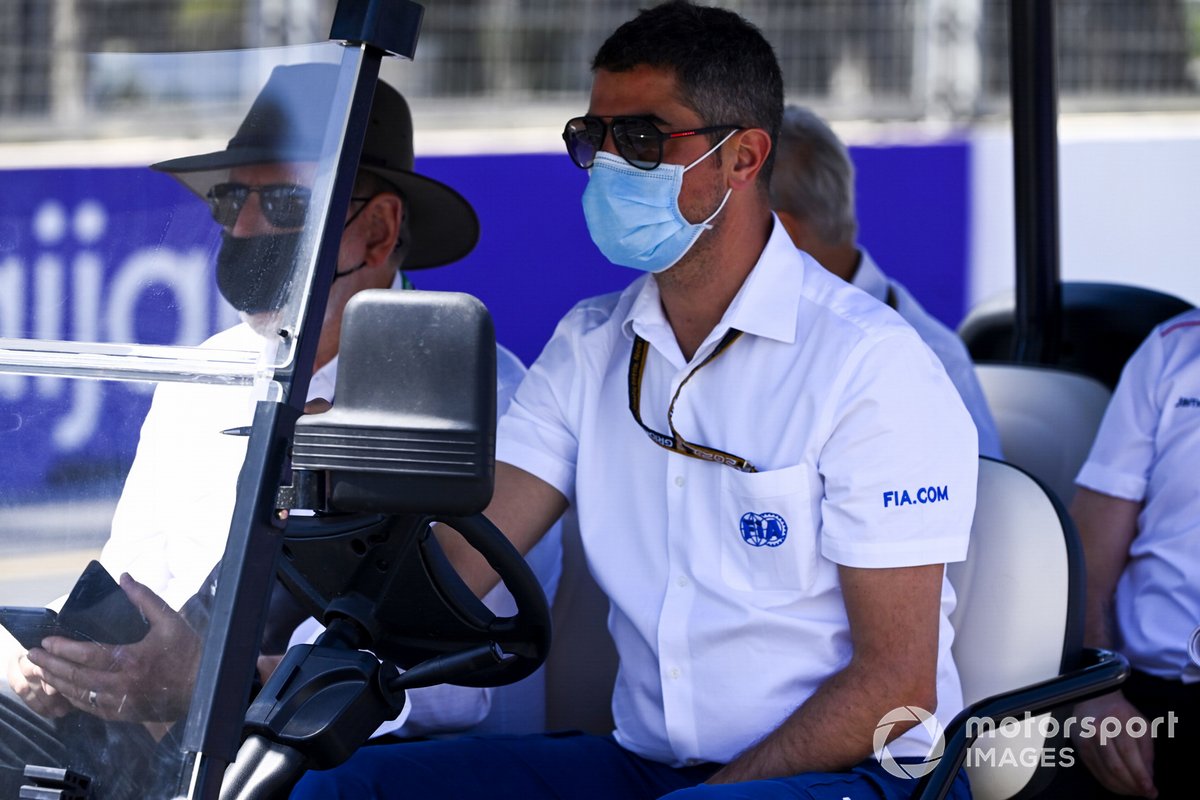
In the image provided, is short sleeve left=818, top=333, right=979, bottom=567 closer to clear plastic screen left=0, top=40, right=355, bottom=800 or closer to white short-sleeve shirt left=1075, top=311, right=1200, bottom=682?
white short-sleeve shirt left=1075, top=311, right=1200, bottom=682

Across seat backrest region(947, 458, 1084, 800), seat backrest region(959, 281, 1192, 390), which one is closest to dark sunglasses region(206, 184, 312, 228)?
seat backrest region(947, 458, 1084, 800)

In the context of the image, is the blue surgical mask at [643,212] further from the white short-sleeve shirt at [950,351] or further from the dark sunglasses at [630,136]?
the white short-sleeve shirt at [950,351]

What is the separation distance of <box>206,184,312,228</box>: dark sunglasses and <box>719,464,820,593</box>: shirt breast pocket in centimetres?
86

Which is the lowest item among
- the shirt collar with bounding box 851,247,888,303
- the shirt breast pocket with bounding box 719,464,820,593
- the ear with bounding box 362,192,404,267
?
the shirt breast pocket with bounding box 719,464,820,593

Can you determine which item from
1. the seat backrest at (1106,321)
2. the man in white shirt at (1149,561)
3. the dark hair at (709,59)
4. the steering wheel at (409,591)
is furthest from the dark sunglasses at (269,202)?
the seat backrest at (1106,321)

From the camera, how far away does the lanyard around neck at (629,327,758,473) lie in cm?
206

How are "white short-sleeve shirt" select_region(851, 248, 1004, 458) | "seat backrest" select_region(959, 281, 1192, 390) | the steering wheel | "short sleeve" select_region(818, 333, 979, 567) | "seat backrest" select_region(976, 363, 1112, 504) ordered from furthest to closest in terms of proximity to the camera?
"seat backrest" select_region(959, 281, 1192, 390) < "seat backrest" select_region(976, 363, 1112, 504) < "white short-sleeve shirt" select_region(851, 248, 1004, 458) < "short sleeve" select_region(818, 333, 979, 567) < the steering wheel

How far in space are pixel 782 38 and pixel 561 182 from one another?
934mm

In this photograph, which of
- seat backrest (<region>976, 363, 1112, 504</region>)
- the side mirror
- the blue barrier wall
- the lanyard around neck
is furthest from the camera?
seat backrest (<region>976, 363, 1112, 504</region>)

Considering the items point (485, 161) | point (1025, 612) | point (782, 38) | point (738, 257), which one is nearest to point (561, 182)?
point (485, 161)

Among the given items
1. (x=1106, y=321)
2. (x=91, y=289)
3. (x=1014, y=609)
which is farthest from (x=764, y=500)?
(x=1106, y=321)

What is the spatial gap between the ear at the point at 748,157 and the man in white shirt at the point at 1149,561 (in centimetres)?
89

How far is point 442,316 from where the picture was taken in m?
1.26

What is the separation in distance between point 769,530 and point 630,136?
0.61 metres
